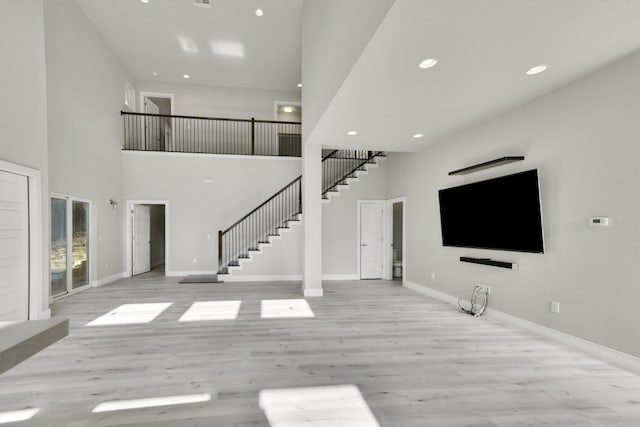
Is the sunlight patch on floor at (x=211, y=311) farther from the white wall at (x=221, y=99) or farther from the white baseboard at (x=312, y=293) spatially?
the white wall at (x=221, y=99)

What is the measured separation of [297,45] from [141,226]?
21.5ft

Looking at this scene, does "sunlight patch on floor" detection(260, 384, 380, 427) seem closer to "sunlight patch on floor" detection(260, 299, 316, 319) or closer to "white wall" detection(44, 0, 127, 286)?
"sunlight patch on floor" detection(260, 299, 316, 319)

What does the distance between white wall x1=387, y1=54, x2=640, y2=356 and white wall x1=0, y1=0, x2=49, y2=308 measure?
21.1ft

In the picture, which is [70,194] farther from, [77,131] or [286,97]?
[286,97]

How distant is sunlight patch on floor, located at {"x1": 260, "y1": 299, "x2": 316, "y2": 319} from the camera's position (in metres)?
4.54

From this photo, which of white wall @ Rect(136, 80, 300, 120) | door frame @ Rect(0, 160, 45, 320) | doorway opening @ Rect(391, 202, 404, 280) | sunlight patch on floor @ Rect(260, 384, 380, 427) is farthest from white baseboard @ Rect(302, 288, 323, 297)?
white wall @ Rect(136, 80, 300, 120)

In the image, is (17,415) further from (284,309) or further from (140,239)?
(140,239)

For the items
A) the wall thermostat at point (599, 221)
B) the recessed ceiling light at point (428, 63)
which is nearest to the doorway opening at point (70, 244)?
the recessed ceiling light at point (428, 63)

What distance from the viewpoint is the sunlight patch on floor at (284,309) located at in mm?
4539

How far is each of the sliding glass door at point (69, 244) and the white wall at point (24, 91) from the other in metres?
1.40

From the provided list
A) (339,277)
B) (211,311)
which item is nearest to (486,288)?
(339,277)

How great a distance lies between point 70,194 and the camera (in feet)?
18.8

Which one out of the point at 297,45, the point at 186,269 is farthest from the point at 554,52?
the point at 186,269

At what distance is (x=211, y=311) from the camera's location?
4730 millimetres
